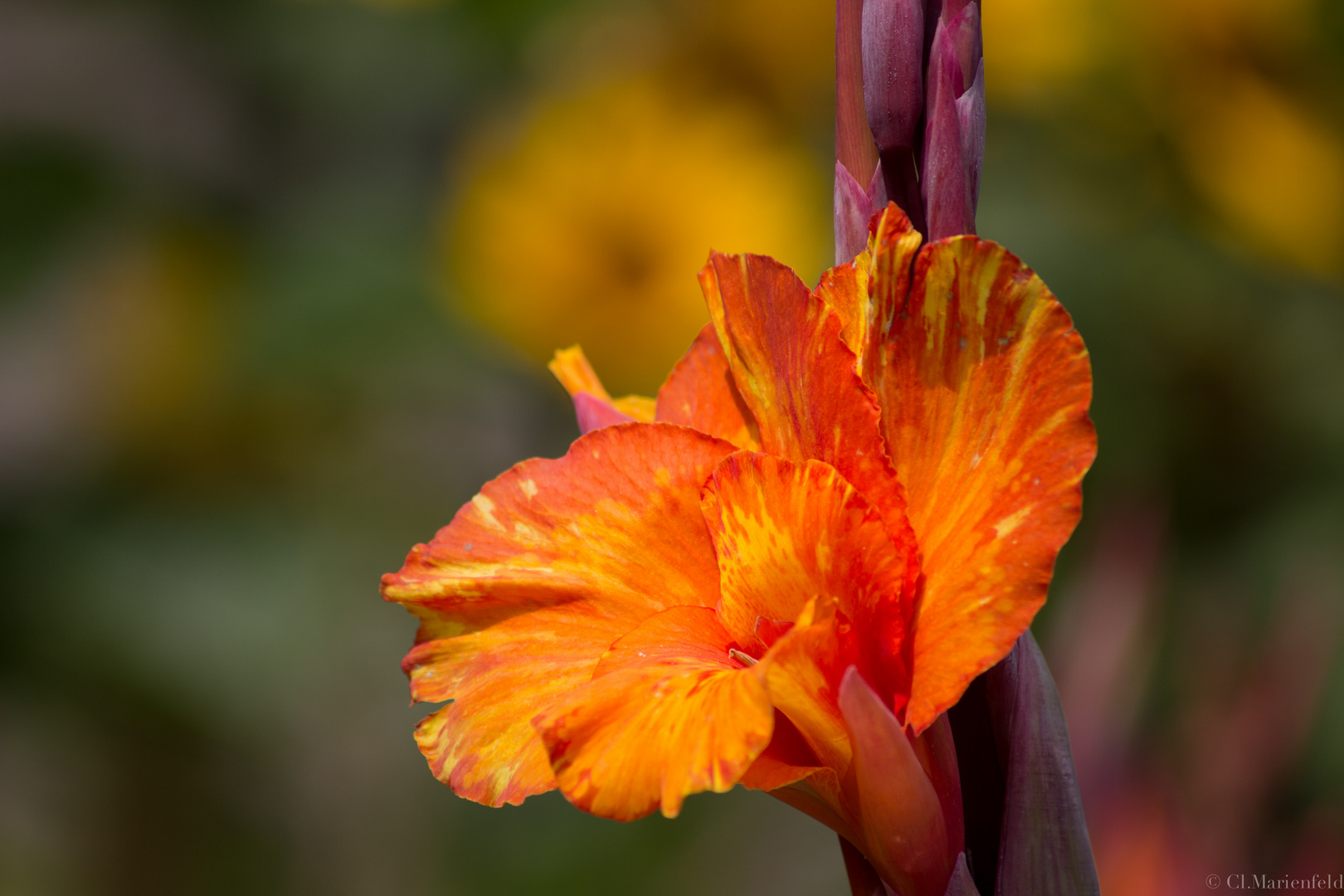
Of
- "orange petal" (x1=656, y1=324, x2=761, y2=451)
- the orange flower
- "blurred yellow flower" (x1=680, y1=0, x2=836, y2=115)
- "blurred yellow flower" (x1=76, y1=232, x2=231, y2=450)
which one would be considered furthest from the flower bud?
"blurred yellow flower" (x1=76, y1=232, x2=231, y2=450)

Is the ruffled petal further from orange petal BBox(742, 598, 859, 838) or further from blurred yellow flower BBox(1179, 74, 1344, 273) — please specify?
blurred yellow flower BBox(1179, 74, 1344, 273)

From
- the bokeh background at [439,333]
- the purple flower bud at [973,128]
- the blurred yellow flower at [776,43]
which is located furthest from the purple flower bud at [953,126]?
the blurred yellow flower at [776,43]

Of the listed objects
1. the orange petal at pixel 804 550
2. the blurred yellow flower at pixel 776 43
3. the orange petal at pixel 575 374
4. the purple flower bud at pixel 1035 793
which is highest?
the blurred yellow flower at pixel 776 43

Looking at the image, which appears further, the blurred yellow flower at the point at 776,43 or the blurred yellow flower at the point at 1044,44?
the blurred yellow flower at the point at 776,43

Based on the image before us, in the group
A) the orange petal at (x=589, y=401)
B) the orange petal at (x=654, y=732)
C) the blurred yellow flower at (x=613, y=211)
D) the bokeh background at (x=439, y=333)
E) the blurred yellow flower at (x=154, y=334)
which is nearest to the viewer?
the orange petal at (x=654, y=732)

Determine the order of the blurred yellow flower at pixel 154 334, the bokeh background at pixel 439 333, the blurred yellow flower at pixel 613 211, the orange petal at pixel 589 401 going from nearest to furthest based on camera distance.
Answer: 1. the orange petal at pixel 589 401
2. the bokeh background at pixel 439 333
3. the blurred yellow flower at pixel 613 211
4. the blurred yellow flower at pixel 154 334

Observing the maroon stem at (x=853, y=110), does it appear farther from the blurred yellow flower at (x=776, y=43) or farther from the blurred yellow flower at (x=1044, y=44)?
the blurred yellow flower at (x=776, y=43)

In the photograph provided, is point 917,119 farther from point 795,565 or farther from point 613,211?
point 613,211
